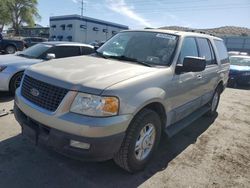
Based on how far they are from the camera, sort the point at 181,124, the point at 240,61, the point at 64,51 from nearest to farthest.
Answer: the point at 181,124
the point at 64,51
the point at 240,61

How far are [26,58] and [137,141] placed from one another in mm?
4925

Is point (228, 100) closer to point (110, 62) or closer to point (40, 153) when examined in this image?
point (110, 62)

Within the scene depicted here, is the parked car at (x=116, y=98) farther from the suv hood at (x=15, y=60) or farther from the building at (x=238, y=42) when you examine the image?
the building at (x=238, y=42)

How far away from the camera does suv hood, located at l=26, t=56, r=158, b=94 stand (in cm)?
294

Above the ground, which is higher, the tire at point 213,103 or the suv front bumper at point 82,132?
the suv front bumper at point 82,132

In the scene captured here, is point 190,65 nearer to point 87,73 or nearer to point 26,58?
point 87,73

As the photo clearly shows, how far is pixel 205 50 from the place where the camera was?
5371mm

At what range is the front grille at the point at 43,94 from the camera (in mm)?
2982

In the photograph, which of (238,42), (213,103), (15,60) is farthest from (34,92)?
(238,42)

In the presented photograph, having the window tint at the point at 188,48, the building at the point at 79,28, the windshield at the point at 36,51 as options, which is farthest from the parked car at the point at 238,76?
the building at the point at 79,28

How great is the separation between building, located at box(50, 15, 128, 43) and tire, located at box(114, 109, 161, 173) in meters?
49.6

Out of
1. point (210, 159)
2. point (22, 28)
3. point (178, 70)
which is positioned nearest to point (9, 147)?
point (178, 70)

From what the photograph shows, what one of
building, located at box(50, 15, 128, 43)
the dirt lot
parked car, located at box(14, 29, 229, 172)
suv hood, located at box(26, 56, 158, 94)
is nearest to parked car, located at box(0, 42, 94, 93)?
the dirt lot

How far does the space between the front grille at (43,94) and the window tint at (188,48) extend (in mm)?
2072
